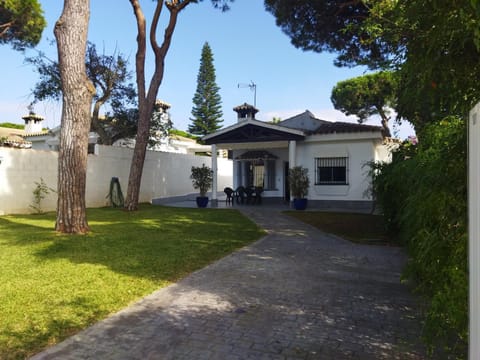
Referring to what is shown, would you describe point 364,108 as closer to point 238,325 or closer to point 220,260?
point 220,260

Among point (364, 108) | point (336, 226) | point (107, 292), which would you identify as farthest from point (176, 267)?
point (364, 108)

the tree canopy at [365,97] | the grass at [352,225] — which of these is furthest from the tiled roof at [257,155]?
the tree canopy at [365,97]

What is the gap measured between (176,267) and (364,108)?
30.6 m

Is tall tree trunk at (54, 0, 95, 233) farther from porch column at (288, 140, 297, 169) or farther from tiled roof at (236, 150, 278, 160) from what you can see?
tiled roof at (236, 150, 278, 160)

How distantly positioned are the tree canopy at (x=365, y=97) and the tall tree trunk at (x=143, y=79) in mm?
20163

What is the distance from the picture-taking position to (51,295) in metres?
4.52

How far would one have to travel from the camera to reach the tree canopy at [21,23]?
16059 millimetres

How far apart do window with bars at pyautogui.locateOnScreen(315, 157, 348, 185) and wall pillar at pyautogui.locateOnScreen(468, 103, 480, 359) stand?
15454mm

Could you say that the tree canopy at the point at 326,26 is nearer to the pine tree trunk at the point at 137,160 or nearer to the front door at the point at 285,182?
the pine tree trunk at the point at 137,160

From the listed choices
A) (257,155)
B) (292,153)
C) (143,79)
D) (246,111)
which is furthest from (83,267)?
(246,111)

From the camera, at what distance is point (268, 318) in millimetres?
3969

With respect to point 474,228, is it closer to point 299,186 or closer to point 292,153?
point 299,186

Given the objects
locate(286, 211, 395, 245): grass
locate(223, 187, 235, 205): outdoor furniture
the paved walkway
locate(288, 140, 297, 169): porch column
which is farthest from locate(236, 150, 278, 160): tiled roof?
the paved walkway

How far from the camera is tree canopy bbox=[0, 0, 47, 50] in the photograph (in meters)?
16.1
